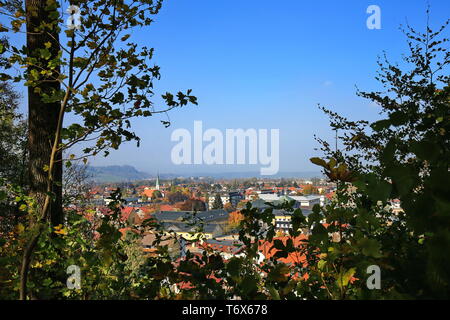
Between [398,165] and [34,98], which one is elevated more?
[34,98]

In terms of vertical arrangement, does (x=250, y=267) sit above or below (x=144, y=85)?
below

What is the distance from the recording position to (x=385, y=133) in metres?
4.80

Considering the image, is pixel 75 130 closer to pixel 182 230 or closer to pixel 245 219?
pixel 182 230

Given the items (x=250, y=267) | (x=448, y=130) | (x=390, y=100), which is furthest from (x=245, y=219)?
(x=390, y=100)

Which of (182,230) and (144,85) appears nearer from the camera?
(144,85)

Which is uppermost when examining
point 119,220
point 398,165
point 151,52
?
point 151,52

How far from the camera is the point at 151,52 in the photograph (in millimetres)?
2391

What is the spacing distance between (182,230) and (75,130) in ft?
3.45

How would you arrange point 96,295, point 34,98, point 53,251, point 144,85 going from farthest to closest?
point 34,98 < point 144,85 < point 53,251 < point 96,295

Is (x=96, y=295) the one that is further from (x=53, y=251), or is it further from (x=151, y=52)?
(x=151, y=52)

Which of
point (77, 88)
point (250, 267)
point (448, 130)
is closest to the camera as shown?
point (448, 130)

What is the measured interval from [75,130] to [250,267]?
1.52 meters

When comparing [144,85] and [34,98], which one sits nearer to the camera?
[144,85]

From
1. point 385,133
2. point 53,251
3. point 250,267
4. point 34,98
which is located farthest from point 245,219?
point 385,133
